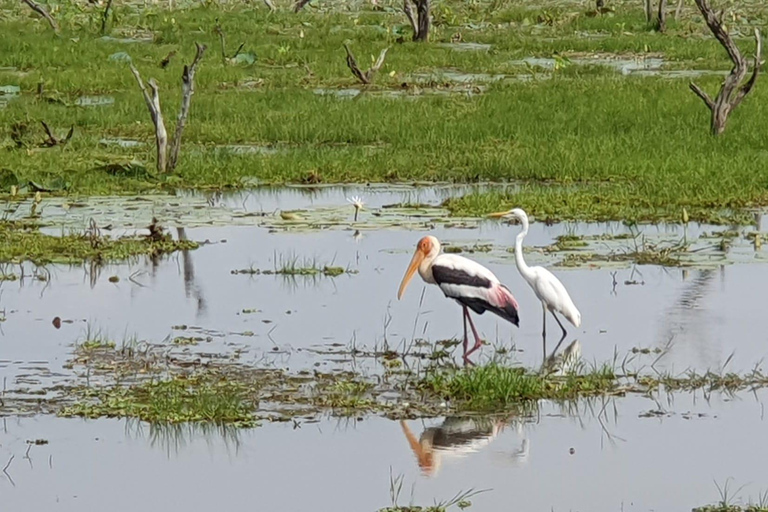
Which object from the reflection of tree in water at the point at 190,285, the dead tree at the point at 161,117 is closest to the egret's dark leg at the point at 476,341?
the reflection of tree in water at the point at 190,285

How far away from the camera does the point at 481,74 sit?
990 inches

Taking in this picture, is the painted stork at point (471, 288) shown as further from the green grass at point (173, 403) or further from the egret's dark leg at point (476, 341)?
the green grass at point (173, 403)

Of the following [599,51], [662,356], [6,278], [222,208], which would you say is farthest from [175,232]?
[599,51]

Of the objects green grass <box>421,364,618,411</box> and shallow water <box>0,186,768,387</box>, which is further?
shallow water <box>0,186,768,387</box>

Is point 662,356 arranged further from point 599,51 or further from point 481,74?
point 599,51

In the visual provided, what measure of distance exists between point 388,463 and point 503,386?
3.71 feet

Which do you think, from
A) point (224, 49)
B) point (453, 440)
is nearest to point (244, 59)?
point (224, 49)

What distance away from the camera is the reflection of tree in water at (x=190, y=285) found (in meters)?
11.2

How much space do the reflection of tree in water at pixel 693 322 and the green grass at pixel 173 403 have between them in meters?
2.68

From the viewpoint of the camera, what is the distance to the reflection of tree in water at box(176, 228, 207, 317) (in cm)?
1120

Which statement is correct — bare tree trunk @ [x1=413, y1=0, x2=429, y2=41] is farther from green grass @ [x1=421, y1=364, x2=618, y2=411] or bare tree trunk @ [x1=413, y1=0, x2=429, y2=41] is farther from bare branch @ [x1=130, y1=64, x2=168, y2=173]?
green grass @ [x1=421, y1=364, x2=618, y2=411]

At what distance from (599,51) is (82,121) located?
11.6m

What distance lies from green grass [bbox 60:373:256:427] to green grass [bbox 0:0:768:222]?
6.04m

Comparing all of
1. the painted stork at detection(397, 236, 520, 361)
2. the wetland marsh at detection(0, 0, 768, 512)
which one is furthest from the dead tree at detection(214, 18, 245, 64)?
the painted stork at detection(397, 236, 520, 361)
